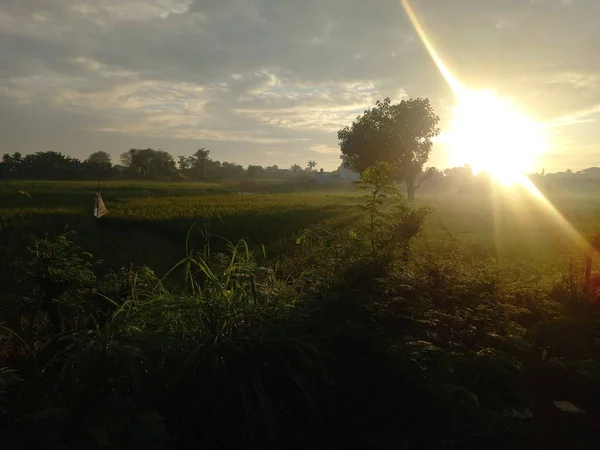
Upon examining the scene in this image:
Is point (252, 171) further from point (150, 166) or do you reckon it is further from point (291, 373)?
point (291, 373)

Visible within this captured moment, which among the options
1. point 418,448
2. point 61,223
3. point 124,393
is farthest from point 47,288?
point 61,223

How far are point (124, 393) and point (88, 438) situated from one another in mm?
672

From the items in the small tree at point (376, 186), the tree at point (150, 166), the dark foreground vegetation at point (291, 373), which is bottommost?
the dark foreground vegetation at point (291, 373)

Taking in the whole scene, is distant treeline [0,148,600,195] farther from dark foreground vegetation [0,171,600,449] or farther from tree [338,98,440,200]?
dark foreground vegetation [0,171,600,449]

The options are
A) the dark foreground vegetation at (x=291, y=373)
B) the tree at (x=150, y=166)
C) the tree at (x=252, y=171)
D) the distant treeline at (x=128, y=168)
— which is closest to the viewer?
the dark foreground vegetation at (x=291, y=373)

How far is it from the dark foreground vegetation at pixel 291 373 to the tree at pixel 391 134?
3565 cm

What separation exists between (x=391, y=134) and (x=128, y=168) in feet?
195

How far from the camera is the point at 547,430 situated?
2877mm

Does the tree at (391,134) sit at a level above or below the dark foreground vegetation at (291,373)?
above

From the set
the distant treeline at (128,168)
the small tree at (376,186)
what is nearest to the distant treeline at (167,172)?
the distant treeline at (128,168)

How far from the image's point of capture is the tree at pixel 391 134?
3938 cm

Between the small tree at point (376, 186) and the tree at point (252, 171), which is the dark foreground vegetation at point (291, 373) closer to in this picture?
the small tree at point (376, 186)

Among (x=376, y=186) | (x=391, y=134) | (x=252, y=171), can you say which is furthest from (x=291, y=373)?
(x=252, y=171)

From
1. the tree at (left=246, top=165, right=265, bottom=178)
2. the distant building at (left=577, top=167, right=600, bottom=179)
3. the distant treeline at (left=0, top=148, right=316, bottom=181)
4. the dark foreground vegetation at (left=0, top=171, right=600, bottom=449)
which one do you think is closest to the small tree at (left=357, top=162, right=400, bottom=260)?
the dark foreground vegetation at (left=0, top=171, right=600, bottom=449)
